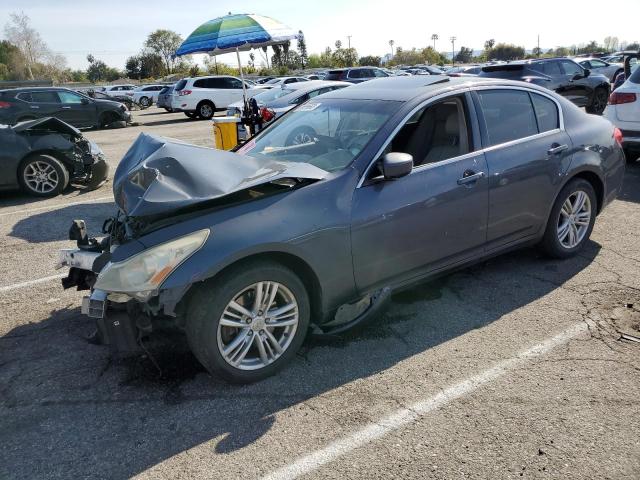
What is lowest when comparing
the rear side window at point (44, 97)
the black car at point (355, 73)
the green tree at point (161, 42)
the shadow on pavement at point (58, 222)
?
the shadow on pavement at point (58, 222)

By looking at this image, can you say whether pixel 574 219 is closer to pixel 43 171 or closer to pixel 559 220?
pixel 559 220

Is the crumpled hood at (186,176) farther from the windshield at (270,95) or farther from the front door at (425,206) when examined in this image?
the windshield at (270,95)

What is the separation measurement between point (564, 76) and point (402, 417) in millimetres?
15178

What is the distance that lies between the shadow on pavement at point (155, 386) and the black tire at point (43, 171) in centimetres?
487

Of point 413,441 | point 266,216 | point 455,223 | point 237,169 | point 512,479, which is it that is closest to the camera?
point 512,479

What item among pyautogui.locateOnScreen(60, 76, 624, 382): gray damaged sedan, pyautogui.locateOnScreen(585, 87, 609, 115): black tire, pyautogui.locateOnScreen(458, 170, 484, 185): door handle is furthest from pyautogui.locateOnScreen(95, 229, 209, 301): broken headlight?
pyautogui.locateOnScreen(585, 87, 609, 115): black tire

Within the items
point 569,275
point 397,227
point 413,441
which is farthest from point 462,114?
point 413,441

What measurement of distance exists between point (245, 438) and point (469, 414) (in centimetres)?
122

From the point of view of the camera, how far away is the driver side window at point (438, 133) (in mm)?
4051

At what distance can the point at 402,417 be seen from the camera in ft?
9.46

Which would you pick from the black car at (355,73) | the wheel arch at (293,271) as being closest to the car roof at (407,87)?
the wheel arch at (293,271)

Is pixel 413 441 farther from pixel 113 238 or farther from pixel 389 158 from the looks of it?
pixel 113 238

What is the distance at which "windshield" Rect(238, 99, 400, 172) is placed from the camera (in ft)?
12.3

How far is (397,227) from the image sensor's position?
355cm
